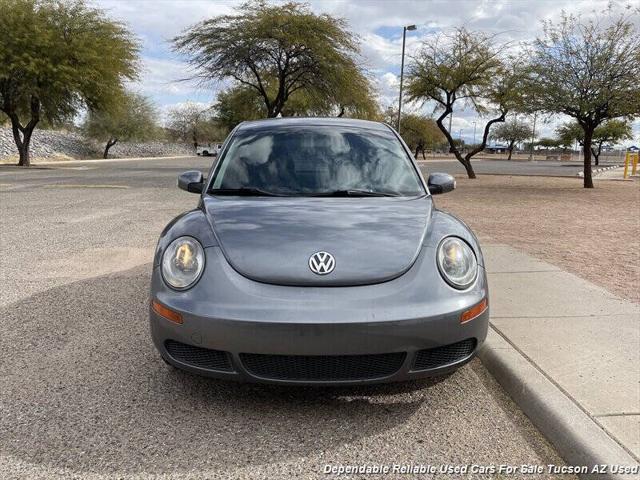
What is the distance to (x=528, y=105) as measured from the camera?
1773 cm

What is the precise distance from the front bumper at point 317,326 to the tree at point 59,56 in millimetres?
26522

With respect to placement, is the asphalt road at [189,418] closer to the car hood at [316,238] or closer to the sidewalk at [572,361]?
the sidewalk at [572,361]

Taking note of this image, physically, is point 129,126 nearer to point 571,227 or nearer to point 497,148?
point 571,227

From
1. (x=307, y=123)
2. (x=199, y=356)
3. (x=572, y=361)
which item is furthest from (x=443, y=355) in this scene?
(x=307, y=123)

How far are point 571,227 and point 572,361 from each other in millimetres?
6794

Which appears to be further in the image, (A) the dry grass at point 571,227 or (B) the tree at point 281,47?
(B) the tree at point 281,47

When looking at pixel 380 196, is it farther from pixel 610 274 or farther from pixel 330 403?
pixel 610 274

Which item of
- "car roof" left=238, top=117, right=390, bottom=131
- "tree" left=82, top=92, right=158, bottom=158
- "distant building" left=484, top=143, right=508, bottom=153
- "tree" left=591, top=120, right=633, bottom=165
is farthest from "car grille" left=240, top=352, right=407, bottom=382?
"distant building" left=484, top=143, right=508, bottom=153

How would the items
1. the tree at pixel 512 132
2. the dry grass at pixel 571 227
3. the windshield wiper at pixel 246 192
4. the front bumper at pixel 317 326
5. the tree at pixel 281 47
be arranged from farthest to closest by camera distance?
the tree at pixel 512 132 → the tree at pixel 281 47 → the dry grass at pixel 571 227 → the windshield wiper at pixel 246 192 → the front bumper at pixel 317 326

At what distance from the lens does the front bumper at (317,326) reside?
244cm

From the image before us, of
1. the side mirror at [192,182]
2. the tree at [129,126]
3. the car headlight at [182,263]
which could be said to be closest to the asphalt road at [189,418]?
the car headlight at [182,263]

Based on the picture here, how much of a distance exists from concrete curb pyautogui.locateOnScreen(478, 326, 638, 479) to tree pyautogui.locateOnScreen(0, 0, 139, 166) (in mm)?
26968

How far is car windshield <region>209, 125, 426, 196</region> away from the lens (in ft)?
11.9

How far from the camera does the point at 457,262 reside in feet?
9.22
